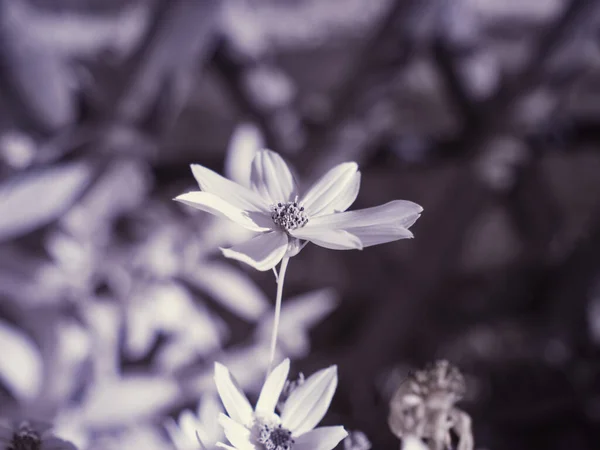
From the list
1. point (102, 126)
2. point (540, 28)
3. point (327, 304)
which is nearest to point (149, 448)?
point (327, 304)

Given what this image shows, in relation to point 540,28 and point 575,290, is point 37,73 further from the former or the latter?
point 540,28

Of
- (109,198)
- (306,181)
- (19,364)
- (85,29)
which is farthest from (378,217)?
(85,29)

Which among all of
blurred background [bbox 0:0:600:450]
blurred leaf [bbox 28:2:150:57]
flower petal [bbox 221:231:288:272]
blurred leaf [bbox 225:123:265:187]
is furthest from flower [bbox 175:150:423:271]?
blurred leaf [bbox 28:2:150:57]

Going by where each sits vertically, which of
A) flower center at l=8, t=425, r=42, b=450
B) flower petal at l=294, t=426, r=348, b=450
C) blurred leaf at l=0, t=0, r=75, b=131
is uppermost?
blurred leaf at l=0, t=0, r=75, b=131

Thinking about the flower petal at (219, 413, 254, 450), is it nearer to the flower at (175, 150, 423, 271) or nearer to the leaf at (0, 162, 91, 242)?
the flower at (175, 150, 423, 271)

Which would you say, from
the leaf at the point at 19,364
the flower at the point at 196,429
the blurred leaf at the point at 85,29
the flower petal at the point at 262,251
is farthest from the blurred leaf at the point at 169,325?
the blurred leaf at the point at 85,29
